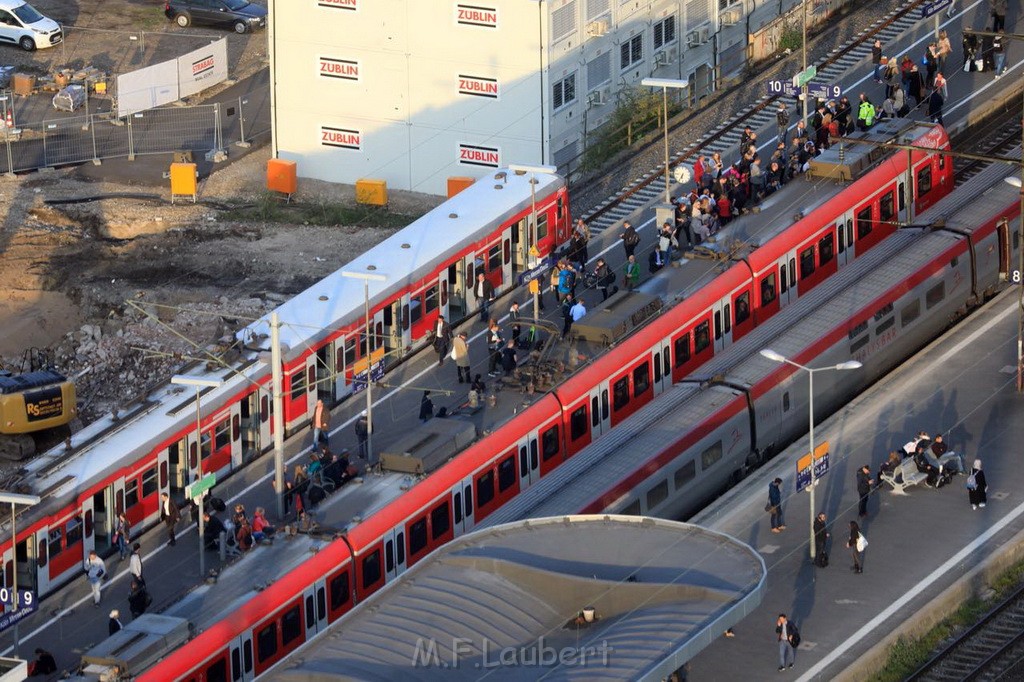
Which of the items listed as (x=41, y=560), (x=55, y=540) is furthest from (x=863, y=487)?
(x=41, y=560)

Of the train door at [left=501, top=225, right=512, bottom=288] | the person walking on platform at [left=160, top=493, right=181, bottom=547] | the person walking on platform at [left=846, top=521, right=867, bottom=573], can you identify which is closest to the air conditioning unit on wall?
the train door at [left=501, top=225, right=512, bottom=288]

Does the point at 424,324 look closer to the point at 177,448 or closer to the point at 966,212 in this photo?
the point at 177,448

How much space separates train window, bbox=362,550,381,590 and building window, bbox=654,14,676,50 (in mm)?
32143

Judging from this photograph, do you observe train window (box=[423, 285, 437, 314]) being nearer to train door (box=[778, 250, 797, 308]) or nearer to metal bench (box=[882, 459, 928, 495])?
train door (box=[778, 250, 797, 308])

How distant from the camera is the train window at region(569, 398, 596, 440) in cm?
6306

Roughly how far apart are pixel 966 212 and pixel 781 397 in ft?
35.2

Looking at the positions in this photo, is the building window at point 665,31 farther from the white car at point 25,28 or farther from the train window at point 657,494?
the train window at point 657,494

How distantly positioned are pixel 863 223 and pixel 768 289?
4.90 m

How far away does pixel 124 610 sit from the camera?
58.1 meters

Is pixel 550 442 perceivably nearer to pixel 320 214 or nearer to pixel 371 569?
pixel 371 569

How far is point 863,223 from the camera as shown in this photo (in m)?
73.4

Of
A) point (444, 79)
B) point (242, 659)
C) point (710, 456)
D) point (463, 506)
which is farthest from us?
point (444, 79)

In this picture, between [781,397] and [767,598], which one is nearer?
[767,598]

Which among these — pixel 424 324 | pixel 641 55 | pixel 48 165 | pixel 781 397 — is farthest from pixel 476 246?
pixel 48 165
